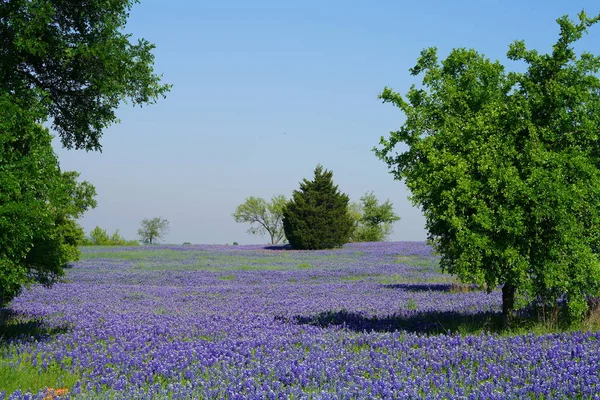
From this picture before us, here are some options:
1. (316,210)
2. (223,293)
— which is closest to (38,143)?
(223,293)

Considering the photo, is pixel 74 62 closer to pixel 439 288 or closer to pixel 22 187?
pixel 22 187

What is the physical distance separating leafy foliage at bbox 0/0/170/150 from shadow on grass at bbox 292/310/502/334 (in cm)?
725

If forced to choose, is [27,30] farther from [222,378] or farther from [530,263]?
[530,263]

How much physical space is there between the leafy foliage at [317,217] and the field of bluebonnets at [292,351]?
127 ft

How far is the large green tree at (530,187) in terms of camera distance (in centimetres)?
1099

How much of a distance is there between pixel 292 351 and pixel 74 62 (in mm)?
9156

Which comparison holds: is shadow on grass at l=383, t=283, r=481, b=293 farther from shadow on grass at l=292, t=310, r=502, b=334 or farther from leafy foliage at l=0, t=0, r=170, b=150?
leafy foliage at l=0, t=0, r=170, b=150

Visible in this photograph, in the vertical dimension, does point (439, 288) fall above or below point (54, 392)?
above

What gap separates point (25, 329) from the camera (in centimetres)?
1338

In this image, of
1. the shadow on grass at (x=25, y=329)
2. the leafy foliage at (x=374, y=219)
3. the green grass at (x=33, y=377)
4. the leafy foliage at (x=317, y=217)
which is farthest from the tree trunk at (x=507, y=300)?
the leafy foliage at (x=374, y=219)

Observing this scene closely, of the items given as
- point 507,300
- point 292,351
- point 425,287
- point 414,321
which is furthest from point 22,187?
point 425,287

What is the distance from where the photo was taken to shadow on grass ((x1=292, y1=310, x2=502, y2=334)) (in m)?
12.7

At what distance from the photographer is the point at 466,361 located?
9016 millimetres

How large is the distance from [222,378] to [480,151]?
6.89 m
